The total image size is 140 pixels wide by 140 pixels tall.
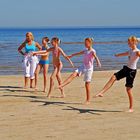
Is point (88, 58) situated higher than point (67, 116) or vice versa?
point (88, 58)

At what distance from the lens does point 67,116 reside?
30.0 ft

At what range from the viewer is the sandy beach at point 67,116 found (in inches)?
304

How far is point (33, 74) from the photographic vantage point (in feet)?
43.8

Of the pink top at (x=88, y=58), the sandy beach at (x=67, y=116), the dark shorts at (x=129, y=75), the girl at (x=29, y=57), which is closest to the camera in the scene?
the sandy beach at (x=67, y=116)

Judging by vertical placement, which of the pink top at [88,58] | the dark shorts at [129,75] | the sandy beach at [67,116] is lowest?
the sandy beach at [67,116]

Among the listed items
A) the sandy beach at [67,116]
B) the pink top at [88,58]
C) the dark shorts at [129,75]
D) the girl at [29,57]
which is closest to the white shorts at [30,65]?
the girl at [29,57]

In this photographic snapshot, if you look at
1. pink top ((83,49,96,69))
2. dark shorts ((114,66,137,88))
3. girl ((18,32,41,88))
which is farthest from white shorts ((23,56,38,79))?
dark shorts ((114,66,137,88))

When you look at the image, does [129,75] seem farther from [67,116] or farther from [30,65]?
[30,65]

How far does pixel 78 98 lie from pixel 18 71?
9491 mm

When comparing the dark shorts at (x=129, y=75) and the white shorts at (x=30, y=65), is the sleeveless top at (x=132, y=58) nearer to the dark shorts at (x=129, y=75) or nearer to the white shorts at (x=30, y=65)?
the dark shorts at (x=129, y=75)

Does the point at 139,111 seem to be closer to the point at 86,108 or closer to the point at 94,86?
the point at 86,108

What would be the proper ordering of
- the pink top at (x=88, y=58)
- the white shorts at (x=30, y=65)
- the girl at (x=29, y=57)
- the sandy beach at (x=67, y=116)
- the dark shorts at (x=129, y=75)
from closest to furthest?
the sandy beach at (x=67, y=116) < the dark shorts at (x=129, y=75) < the pink top at (x=88, y=58) < the girl at (x=29, y=57) < the white shorts at (x=30, y=65)

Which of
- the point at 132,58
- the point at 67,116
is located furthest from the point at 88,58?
the point at 67,116

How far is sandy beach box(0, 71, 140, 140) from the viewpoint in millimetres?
7715
